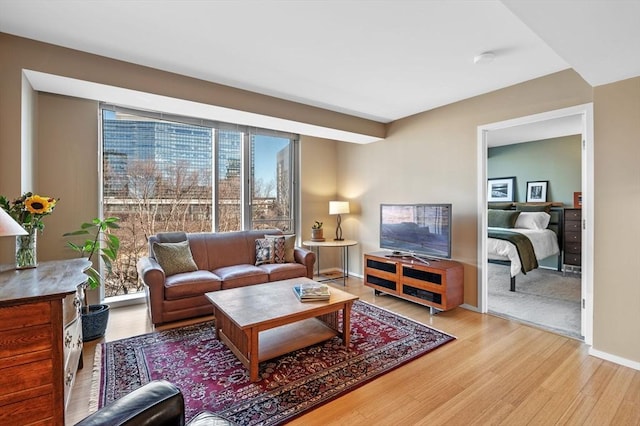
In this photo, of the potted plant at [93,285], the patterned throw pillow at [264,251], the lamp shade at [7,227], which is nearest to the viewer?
the lamp shade at [7,227]

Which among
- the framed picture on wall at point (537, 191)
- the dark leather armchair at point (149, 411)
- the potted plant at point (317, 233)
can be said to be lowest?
the dark leather armchair at point (149, 411)

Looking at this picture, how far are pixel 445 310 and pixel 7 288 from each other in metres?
3.58

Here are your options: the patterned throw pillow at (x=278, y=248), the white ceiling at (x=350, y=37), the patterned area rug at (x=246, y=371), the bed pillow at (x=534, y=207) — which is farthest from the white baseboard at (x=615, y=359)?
the bed pillow at (x=534, y=207)

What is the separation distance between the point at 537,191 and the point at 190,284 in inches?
252

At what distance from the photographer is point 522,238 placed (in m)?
4.54

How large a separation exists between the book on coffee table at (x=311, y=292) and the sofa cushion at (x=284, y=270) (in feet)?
3.46

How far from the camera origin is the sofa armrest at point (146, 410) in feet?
3.31

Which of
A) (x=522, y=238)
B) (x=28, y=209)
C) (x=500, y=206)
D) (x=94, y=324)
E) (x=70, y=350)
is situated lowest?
(x=94, y=324)

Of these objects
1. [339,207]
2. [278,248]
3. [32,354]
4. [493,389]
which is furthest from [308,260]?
[32,354]

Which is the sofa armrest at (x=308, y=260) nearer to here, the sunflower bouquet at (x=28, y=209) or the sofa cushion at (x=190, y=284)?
the sofa cushion at (x=190, y=284)

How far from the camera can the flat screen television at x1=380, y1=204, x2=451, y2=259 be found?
349cm

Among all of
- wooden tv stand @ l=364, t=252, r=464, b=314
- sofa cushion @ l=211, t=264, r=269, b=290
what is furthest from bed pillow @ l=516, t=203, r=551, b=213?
sofa cushion @ l=211, t=264, r=269, b=290

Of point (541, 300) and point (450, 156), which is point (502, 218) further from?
point (450, 156)

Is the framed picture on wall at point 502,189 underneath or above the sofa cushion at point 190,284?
above
